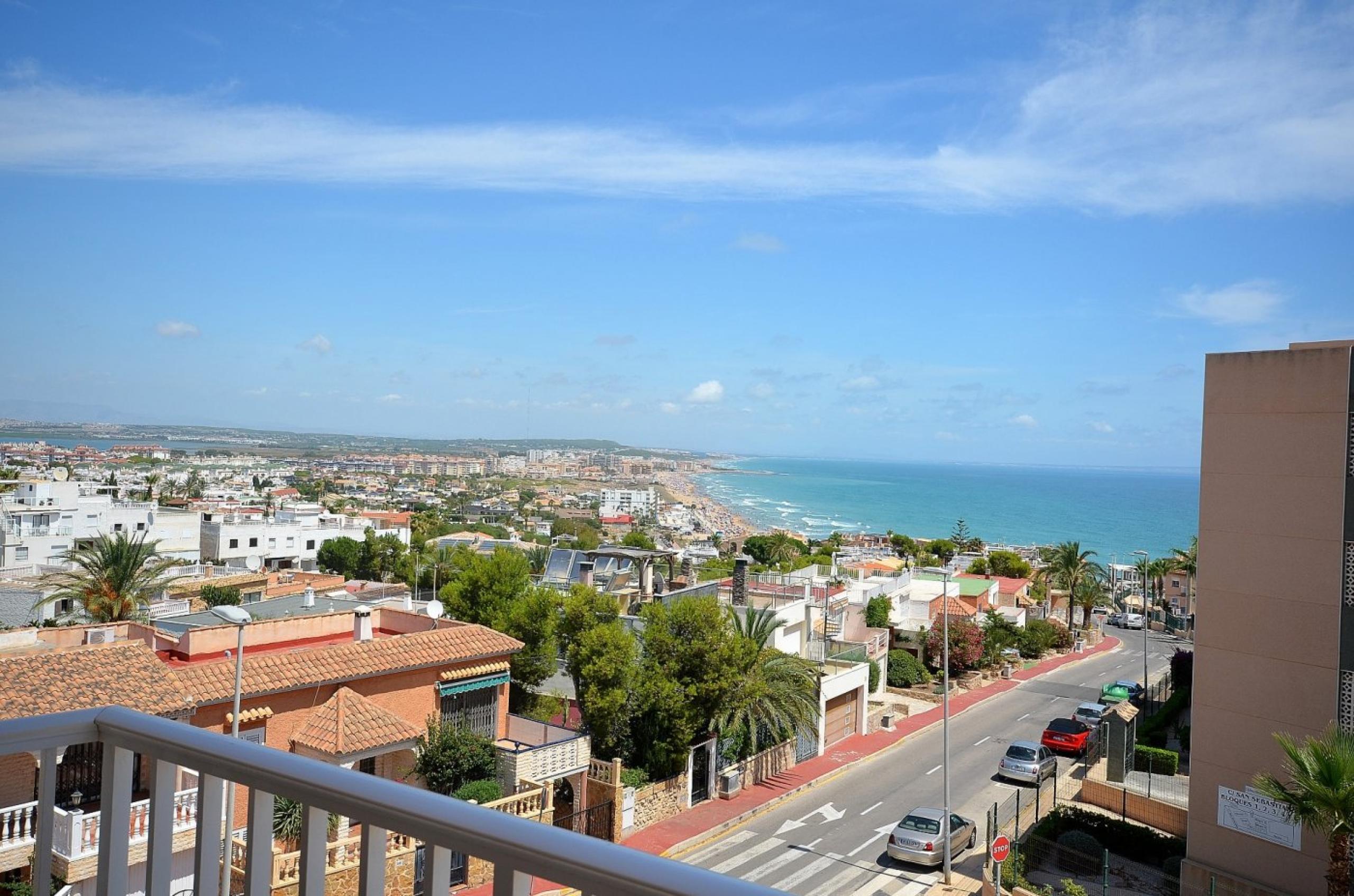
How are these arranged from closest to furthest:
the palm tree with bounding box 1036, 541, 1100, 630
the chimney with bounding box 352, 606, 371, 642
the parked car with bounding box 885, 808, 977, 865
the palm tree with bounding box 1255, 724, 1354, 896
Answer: the palm tree with bounding box 1255, 724, 1354, 896
the parked car with bounding box 885, 808, 977, 865
the chimney with bounding box 352, 606, 371, 642
the palm tree with bounding box 1036, 541, 1100, 630

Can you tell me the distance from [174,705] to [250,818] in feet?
50.8

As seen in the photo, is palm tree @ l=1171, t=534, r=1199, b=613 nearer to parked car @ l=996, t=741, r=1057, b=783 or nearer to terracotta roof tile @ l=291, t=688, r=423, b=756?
parked car @ l=996, t=741, r=1057, b=783

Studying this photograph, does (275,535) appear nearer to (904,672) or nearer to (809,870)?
(904,672)

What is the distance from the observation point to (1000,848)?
17.0 metres

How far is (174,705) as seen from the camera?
15242 millimetres

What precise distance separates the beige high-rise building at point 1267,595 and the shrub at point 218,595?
98.9ft

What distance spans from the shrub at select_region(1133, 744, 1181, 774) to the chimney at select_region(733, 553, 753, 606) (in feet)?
41.8

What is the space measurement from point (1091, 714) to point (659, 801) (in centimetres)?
1815

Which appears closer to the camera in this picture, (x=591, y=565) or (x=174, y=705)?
(x=174, y=705)

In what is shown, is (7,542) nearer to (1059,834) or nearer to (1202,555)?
(1059,834)

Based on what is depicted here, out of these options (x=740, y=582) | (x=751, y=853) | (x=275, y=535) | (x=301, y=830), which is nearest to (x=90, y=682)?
(x=751, y=853)

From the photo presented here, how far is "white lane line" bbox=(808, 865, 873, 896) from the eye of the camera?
1805 centimetres

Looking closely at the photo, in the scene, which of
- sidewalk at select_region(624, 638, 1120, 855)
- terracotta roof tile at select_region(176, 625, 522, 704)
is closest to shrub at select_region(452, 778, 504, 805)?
terracotta roof tile at select_region(176, 625, 522, 704)

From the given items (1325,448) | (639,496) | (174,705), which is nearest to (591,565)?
(174,705)
